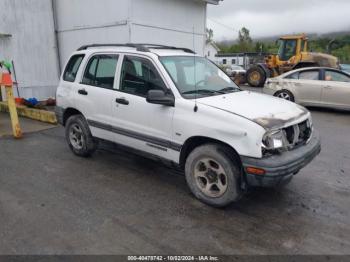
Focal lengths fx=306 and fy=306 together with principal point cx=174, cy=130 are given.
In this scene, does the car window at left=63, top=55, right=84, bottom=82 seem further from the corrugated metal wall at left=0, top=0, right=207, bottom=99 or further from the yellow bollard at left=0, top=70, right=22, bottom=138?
the corrugated metal wall at left=0, top=0, right=207, bottom=99

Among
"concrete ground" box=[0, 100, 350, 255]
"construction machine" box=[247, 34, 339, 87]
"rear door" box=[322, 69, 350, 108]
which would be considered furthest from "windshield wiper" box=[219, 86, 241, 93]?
"construction machine" box=[247, 34, 339, 87]

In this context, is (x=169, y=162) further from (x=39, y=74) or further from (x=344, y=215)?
(x=39, y=74)

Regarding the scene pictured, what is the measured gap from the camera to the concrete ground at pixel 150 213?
303 cm

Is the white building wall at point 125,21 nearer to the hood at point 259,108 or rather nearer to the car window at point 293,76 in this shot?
the car window at point 293,76

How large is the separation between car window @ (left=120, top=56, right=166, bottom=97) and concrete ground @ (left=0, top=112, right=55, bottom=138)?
4.12m

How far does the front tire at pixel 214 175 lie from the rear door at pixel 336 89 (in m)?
7.48

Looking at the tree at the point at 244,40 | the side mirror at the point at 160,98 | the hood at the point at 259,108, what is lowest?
the hood at the point at 259,108

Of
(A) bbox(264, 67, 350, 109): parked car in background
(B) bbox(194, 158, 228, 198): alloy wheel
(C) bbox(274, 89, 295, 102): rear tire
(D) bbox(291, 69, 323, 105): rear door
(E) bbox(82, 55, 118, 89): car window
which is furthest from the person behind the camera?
(C) bbox(274, 89, 295, 102): rear tire

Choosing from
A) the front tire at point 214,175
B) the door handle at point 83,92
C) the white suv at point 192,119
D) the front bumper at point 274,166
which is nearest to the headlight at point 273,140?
the white suv at point 192,119

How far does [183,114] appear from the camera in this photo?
375cm

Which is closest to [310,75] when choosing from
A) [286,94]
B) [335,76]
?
[335,76]

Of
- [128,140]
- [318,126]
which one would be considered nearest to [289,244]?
[128,140]

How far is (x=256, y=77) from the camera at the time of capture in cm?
1731

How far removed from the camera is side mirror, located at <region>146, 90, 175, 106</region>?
12.3 ft
